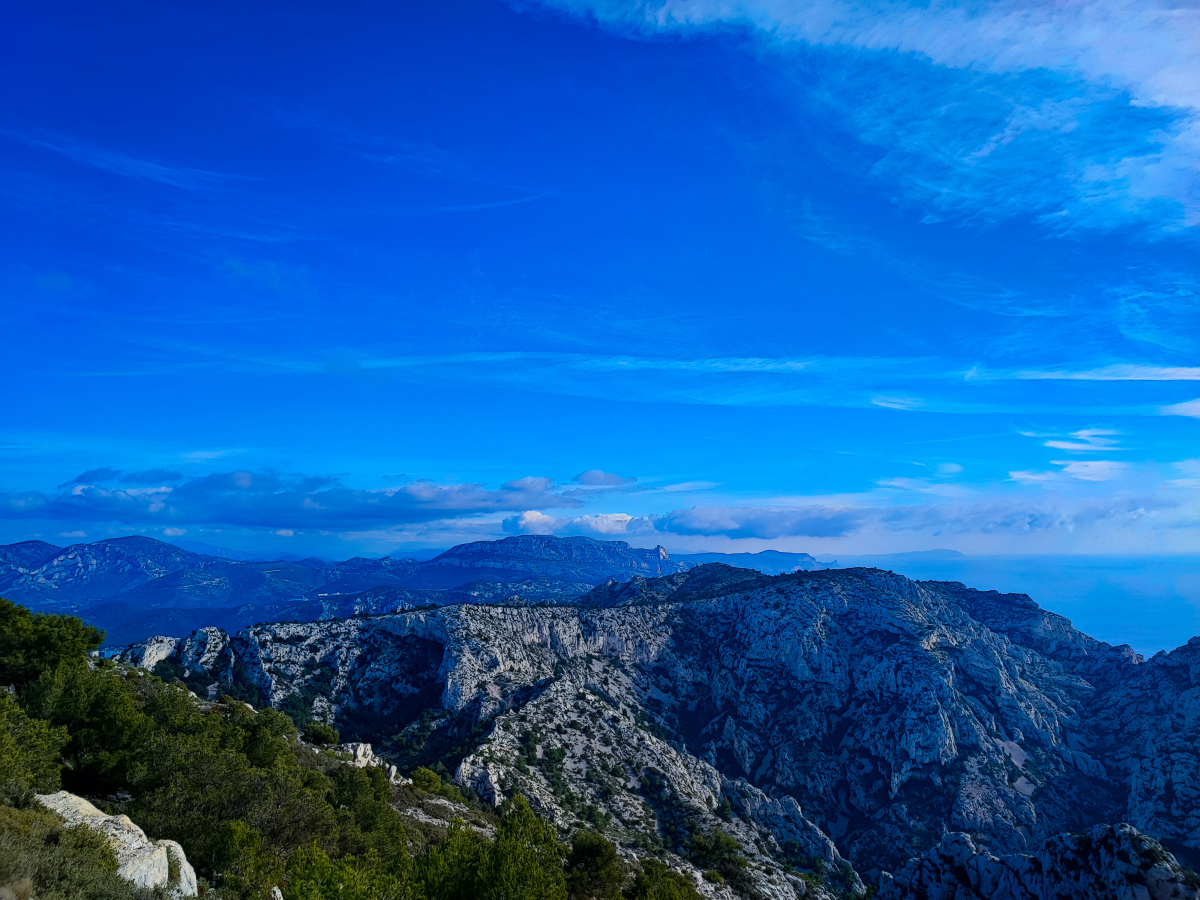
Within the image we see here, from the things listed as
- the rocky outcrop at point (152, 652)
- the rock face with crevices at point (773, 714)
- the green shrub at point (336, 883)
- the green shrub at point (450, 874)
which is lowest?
the rock face with crevices at point (773, 714)

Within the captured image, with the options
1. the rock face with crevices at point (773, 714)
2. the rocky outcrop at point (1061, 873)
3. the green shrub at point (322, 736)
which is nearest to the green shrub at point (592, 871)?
the rocky outcrop at point (1061, 873)

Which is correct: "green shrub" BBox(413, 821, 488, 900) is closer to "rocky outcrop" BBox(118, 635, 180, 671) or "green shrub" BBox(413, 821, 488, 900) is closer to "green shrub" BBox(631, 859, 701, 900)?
"green shrub" BBox(631, 859, 701, 900)

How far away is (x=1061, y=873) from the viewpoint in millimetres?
46562

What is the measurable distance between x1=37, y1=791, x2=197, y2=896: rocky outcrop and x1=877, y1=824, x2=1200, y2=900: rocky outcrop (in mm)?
57824

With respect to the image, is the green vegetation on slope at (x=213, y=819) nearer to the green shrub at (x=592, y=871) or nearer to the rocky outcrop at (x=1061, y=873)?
the green shrub at (x=592, y=871)

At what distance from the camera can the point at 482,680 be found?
131m

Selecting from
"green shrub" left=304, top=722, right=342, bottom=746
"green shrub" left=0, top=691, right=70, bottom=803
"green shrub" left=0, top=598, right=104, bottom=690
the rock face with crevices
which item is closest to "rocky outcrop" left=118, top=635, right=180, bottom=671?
the rock face with crevices

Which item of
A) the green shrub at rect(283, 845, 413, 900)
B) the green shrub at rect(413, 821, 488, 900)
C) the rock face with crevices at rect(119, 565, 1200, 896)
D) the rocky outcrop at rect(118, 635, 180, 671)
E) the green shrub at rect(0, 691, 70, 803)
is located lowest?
the rock face with crevices at rect(119, 565, 1200, 896)

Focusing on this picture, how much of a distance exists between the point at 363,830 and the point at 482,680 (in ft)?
Answer: 289

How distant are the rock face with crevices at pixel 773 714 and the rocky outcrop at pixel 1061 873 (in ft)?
91.5

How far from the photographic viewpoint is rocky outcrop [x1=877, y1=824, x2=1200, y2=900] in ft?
133

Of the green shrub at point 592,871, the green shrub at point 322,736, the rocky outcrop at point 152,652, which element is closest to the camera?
the green shrub at point 592,871

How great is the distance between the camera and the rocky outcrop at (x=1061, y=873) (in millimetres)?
40531

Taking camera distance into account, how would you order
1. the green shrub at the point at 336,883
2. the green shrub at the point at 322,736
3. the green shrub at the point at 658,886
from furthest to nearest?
the green shrub at the point at 322,736 → the green shrub at the point at 658,886 → the green shrub at the point at 336,883
